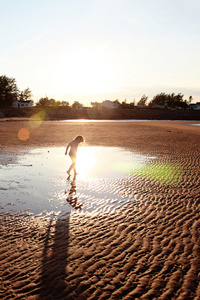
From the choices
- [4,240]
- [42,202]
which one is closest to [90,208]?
[42,202]

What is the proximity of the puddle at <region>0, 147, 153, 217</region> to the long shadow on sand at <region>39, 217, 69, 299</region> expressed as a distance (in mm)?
957

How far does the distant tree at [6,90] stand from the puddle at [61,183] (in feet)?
271

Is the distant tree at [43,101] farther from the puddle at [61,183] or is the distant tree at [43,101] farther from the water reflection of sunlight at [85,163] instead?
the puddle at [61,183]

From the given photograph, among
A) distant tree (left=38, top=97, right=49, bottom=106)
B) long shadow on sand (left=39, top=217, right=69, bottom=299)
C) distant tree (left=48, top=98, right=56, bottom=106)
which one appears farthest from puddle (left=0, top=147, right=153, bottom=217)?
distant tree (left=48, top=98, right=56, bottom=106)

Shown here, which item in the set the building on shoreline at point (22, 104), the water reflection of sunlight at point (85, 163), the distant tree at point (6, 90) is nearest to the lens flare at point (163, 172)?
the water reflection of sunlight at point (85, 163)

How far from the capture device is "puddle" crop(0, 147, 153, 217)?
7.51 meters

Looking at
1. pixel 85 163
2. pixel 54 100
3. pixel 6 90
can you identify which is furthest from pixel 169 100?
pixel 85 163

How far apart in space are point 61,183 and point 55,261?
525 cm

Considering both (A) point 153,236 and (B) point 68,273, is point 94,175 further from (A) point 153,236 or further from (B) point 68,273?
(B) point 68,273

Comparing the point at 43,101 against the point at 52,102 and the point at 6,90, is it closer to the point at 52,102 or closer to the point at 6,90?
the point at 52,102

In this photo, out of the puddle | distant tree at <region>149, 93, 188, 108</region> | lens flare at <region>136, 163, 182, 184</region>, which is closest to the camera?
the puddle

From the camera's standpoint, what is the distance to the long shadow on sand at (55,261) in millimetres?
3928

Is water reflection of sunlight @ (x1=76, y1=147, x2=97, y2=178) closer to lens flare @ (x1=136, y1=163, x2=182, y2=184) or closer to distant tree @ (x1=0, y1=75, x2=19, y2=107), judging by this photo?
lens flare @ (x1=136, y1=163, x2=182, y2=184)

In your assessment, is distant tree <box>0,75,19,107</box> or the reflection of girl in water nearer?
the reflection of girl in water
